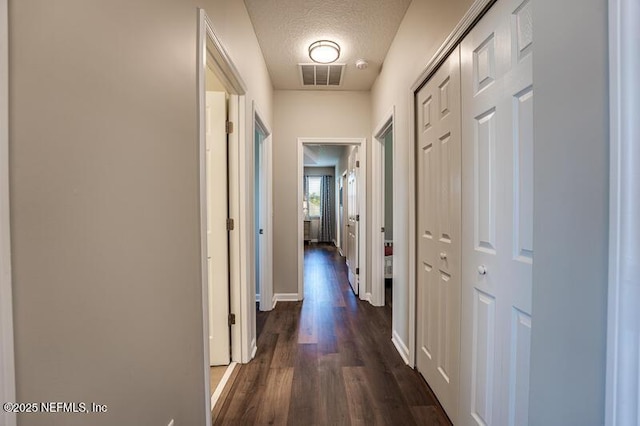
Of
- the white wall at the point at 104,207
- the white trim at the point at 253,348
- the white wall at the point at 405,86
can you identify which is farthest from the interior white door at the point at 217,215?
the white wall at the point at 405,86

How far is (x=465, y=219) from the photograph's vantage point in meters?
1.32

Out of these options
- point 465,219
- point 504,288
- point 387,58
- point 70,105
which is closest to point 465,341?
point 504,288

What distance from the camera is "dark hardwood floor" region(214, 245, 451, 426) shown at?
5.02 feet

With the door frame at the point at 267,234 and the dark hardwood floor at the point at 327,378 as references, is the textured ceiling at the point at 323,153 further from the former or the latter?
the dark hardwood floor at the point at 327,378

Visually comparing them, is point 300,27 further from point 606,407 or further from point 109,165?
point 606,407

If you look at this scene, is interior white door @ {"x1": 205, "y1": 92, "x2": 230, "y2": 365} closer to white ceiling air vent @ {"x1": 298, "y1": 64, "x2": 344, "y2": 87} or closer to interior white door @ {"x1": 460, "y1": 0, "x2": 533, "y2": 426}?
white ceiling air vent @ {"x1": 298, "y1": 64, "x2": 344, "y2": 87}

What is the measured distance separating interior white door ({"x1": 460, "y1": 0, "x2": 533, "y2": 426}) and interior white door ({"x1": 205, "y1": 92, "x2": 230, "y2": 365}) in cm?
149

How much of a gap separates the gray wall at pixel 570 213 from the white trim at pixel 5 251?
3.66 ft

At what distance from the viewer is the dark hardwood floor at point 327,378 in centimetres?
153

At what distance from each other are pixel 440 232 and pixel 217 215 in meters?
1.45

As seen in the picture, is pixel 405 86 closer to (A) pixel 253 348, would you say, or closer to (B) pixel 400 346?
(B) pixel 400 346

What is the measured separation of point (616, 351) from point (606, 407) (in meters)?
0.12

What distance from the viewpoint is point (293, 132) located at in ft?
11.4

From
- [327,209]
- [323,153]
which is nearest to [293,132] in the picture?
[323,153]
